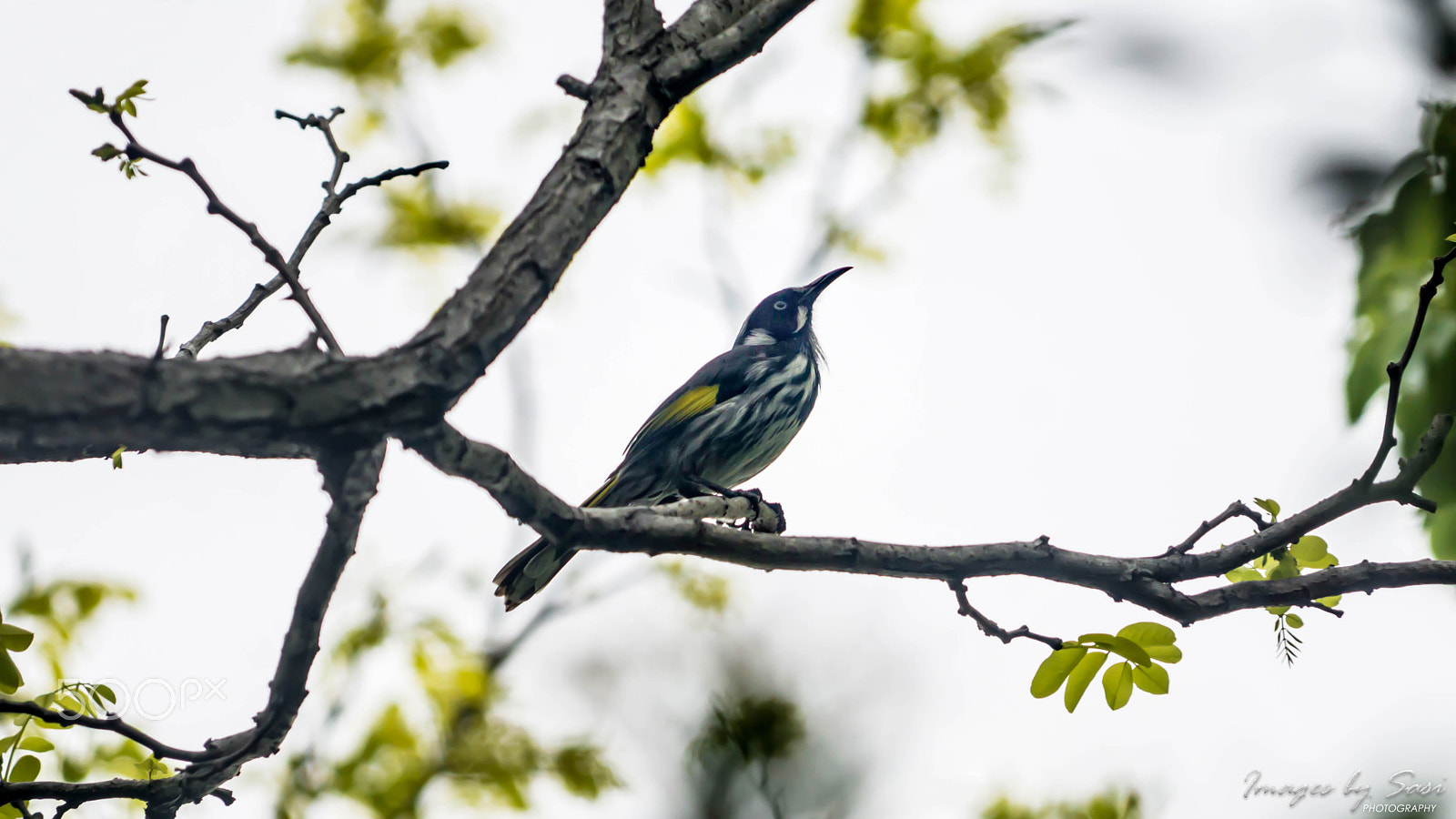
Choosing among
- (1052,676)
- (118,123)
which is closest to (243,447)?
(118,123)

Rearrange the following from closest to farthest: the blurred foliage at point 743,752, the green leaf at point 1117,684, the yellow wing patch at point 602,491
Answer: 1. the green leaf at point 1117,684
2. the blurred foliage at point 743,752
3. the yellow wing patch at point 602,491

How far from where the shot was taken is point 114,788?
85.4 inches

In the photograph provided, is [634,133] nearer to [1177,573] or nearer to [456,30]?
[1177,573]

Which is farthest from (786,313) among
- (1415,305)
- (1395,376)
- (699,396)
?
(1395,376)

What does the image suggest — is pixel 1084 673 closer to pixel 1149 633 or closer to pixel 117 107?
pixel 1149 633

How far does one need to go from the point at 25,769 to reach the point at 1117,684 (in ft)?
8.28

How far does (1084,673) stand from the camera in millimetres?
2449

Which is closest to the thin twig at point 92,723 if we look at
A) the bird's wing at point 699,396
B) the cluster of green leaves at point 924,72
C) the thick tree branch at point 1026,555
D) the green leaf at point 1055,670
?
the thick tree branch at point 1026,555

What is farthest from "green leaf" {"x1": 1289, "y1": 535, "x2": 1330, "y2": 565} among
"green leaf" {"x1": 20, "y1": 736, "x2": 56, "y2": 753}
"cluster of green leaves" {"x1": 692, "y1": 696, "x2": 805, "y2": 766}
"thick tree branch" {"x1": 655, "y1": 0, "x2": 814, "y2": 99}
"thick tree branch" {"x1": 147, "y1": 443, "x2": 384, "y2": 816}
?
"green leaf" {"x1": 20, "y1": 736, "x2": 56, "y2": 753}

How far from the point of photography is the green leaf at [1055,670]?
2.43m

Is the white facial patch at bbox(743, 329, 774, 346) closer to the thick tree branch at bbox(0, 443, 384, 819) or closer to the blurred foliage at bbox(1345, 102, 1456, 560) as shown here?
the blurred foliage at bbox(1345, 102, 1456, 560)

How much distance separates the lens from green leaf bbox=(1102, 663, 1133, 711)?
2.48m

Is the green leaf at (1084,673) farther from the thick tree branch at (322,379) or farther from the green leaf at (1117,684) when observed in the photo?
the thick tree branch at (322,379)

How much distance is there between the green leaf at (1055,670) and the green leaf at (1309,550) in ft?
2.56
